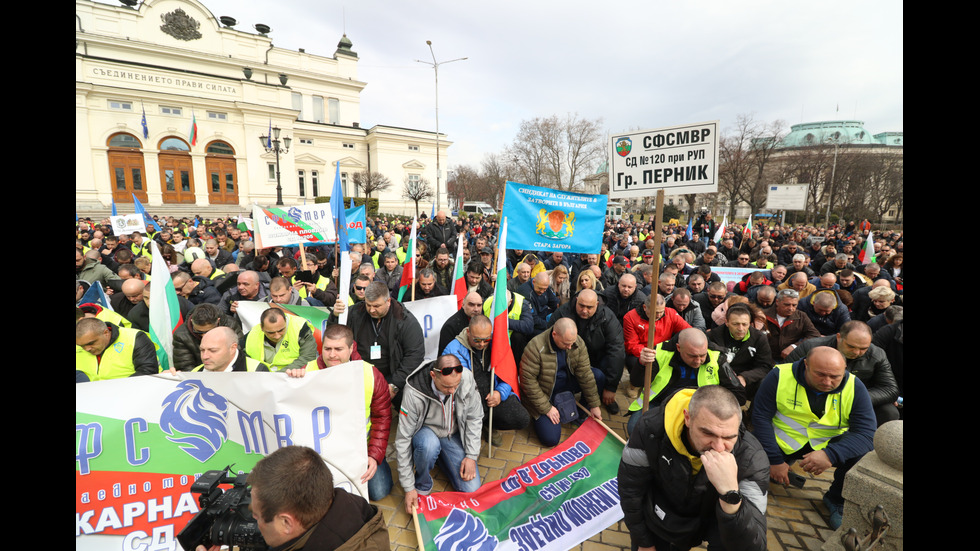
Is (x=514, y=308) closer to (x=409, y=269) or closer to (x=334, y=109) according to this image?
(x=409, y=269)

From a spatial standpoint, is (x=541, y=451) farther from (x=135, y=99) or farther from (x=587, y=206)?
(x=135, y=99)

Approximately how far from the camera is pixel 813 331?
17.5ft

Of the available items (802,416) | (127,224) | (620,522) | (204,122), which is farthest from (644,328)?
(204,122)

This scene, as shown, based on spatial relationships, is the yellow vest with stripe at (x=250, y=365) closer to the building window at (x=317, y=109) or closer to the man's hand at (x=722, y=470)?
the man's hand at (x=722, y=470)

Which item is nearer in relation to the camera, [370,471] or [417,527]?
[417,527]

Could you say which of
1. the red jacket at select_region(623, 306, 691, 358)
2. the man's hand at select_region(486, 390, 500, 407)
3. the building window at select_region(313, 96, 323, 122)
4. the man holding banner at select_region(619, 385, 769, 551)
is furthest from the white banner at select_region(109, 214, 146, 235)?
the building window at select_region(313, 96, 323, 122)

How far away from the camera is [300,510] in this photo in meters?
1.82

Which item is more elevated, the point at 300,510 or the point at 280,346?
the point at 280,346

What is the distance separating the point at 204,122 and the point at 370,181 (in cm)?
1449

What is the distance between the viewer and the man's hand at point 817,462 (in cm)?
341

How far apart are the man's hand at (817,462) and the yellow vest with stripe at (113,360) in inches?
233

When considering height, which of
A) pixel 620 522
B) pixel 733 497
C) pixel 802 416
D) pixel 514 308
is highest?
pixel 514 308

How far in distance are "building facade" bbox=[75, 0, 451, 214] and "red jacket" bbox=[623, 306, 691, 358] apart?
30.2 meters

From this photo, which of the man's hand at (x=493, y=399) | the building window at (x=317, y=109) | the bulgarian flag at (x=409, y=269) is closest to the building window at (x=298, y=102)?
the building window at (x=317, y=109)
